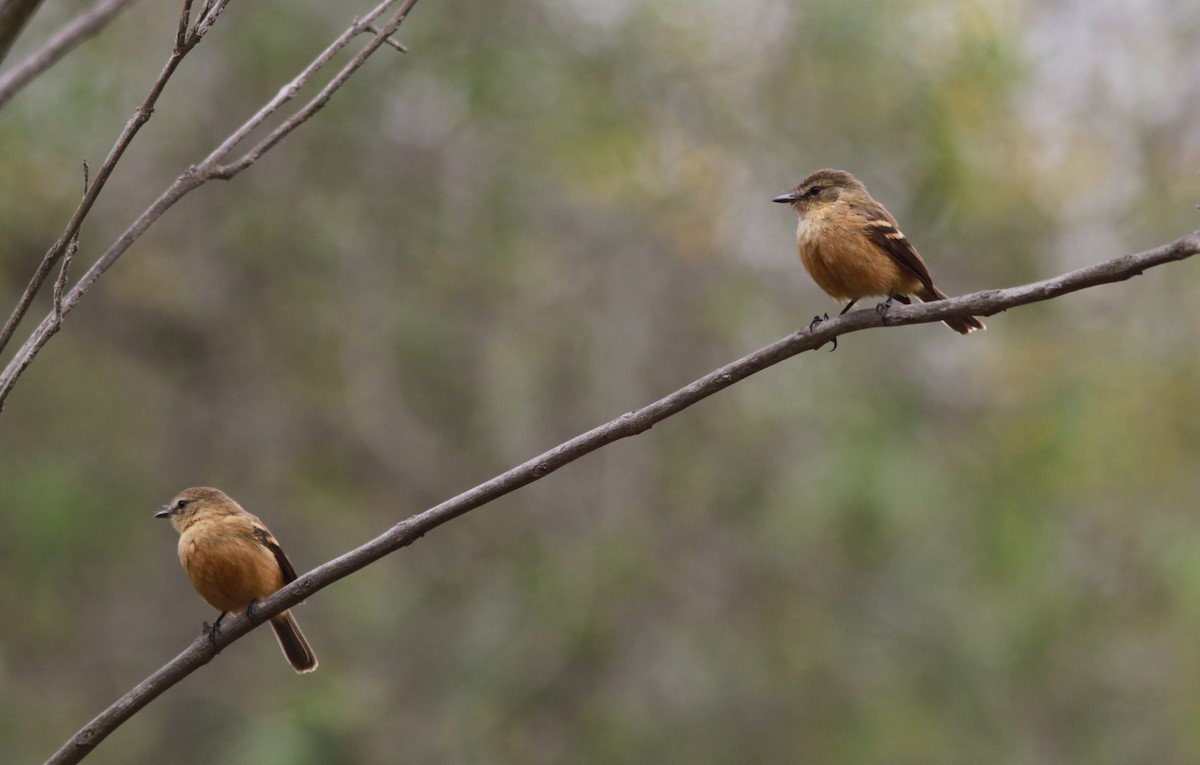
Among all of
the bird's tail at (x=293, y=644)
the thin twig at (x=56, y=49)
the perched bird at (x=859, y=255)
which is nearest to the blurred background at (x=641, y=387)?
the bird's tail at (x=293, y=644)

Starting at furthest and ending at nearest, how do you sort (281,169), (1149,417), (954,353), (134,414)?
(134,414), (954,353), (281,169), (1149,417)

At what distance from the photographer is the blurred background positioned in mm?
10148

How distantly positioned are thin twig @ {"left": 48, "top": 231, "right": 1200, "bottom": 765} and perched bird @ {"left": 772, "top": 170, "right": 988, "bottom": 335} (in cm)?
209

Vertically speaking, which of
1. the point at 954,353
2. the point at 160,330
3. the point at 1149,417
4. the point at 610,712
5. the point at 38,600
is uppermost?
the point at 160,330

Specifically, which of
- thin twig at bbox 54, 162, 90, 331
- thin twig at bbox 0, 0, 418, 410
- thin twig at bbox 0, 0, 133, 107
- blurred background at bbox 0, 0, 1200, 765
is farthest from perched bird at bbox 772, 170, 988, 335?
blurred background at bbox 0, 0, 1200, 765

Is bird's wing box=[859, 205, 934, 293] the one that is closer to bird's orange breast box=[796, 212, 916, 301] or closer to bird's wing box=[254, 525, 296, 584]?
bird's orange breast box=[796, 212, 916, 301]

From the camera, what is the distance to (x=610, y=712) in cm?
1030

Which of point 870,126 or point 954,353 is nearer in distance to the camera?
point 870,126

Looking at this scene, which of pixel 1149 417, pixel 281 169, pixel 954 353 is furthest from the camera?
pixel 954 353

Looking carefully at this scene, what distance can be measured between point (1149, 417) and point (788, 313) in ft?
10.1

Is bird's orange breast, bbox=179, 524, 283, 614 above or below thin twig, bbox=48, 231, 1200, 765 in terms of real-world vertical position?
→ above

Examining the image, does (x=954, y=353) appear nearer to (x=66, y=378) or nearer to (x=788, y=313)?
(x=788, y=313)

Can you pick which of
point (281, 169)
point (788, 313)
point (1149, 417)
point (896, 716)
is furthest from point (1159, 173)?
point (281, 169)

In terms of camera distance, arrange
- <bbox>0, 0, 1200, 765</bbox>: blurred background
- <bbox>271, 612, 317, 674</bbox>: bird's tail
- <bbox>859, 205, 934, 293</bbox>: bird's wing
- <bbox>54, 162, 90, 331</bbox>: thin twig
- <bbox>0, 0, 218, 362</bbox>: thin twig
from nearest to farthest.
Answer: <bbox>0, 0, 218, 362</bbox>: thin twig < <bbox>54, 162, 90, 331</bbox>: thin twig < <bbox>859, 205, 934, 293</bbox>: bird's wing < <bbox>271, 612, 317, 674</bbox>: bird's tail < <bbox>0, 0, 1200, 765</bbox>: blurred background
